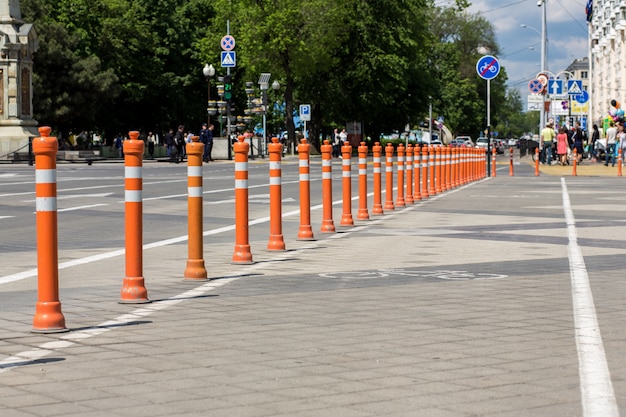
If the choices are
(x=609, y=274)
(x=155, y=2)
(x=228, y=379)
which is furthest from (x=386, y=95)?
(x=228, y=379)

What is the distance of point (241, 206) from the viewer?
497 inches

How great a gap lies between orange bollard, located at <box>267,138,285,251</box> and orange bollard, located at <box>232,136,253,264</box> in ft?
3.93

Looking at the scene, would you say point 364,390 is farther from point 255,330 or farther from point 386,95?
point 386,95

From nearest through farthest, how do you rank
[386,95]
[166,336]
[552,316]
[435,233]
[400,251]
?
[166,336]
[552,316]
[400,251]
[435,233]
[386,95]

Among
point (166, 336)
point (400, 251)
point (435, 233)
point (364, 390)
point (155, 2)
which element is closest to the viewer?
point (364, 390)

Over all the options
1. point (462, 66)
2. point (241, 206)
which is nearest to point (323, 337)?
point (241, 206)

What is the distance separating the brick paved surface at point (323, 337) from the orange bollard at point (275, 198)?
0.35 metres

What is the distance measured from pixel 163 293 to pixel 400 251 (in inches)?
177

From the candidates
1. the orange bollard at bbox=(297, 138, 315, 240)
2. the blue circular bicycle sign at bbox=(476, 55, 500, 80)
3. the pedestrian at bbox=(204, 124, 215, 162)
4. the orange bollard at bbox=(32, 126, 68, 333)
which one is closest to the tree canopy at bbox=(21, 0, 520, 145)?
the pedestrian at bbox=(204, 124, 215, 162)

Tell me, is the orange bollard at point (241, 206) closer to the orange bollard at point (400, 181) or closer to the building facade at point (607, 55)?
the orange bollard at point (400, 181)

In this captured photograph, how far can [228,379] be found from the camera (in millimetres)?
6430

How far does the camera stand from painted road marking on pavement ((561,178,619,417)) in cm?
576

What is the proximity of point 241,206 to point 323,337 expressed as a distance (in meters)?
4.90

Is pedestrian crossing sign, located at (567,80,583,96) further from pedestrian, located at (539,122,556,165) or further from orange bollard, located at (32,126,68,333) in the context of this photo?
orange bollard, located at (32,126,68,333)
